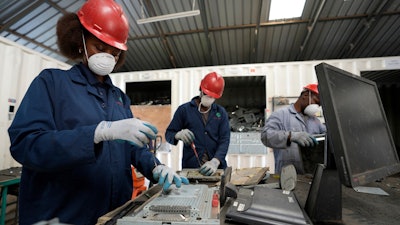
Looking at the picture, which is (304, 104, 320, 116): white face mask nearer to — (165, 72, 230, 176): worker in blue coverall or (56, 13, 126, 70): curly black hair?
(165, 72, 230, 176): worker in blue coverall

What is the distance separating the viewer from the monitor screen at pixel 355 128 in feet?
1.95

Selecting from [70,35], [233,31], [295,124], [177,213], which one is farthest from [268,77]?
[177,213]

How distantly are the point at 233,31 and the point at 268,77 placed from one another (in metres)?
1.38

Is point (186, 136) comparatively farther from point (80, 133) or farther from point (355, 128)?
point (355, 128)

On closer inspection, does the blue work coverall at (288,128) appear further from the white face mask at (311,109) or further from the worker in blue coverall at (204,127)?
the worker in blue coverall at (204,127)

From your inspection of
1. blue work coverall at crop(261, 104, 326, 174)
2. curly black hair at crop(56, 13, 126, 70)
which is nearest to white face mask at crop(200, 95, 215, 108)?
blue work coverall at crop(261, 104, 326, 174)

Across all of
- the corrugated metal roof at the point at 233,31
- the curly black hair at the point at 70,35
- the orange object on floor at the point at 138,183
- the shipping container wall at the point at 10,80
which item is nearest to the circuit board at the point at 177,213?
the curly black hair at the point at 70,35

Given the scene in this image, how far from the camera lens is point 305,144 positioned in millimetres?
1417

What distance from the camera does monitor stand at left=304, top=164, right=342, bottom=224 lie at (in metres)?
0.75

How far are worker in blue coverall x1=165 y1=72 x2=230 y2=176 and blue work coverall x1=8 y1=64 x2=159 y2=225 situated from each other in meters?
1.14

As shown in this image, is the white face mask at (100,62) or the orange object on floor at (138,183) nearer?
the white face mask at (100,62)

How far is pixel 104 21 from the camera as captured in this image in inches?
35.3

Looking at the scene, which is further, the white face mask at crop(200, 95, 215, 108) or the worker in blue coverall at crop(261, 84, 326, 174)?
the white face mask at crop(200, 95, 215, 108)

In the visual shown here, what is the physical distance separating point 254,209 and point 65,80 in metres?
0.87
